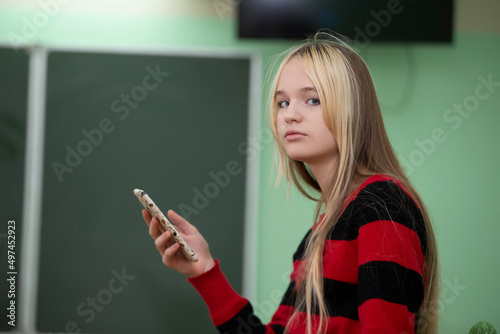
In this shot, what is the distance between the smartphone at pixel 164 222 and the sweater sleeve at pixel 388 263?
402 mm

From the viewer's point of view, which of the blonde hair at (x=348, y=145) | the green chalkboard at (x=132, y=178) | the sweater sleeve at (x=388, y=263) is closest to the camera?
the sweater sleeve at (x=388, y=263)

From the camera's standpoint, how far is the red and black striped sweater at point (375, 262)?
80 centimetres

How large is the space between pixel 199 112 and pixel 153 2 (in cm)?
54

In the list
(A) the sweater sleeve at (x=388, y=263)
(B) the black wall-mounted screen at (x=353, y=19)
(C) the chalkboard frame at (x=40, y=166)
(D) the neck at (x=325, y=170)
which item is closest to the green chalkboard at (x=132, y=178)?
(C) the chalkboard frame at (x=40, y=166)

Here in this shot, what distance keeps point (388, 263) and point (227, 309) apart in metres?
0.44

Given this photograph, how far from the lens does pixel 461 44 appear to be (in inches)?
86.3

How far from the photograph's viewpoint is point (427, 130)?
7.12ft

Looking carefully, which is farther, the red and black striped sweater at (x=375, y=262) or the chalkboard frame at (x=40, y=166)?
the chalkboard frame at (x=40, y=166)

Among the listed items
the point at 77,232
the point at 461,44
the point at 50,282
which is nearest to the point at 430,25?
the point at 461,44

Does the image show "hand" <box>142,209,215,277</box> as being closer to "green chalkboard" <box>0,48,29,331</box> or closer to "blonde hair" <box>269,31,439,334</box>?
"blonde hair" <box>269,31,439,334</box>

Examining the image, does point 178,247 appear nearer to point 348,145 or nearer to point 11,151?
point 348,145

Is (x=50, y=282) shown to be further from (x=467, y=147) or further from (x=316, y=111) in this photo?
(x=467, y=147)

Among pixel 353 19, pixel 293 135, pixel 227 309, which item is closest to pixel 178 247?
pixel 227 309

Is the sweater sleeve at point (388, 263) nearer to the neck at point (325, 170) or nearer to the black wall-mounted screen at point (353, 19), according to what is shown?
the neck at point (325, 170)
